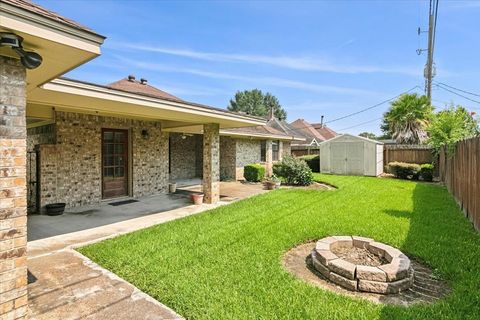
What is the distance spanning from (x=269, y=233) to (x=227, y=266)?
5.94 ft

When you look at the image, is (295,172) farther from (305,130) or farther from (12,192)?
(305,130)

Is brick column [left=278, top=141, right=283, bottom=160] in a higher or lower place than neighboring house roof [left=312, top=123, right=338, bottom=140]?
lower

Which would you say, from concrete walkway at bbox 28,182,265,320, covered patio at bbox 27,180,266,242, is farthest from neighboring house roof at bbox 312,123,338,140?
concrete walkway at bbox 28,182,265,320

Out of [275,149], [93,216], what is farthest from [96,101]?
[275,149]

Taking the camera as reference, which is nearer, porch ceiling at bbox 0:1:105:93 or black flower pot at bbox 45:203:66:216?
porch ceiling at bbox 0:1:105:93

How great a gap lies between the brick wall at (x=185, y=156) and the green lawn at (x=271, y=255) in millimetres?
8087

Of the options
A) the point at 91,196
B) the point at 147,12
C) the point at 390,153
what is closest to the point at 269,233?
the point at 91,196

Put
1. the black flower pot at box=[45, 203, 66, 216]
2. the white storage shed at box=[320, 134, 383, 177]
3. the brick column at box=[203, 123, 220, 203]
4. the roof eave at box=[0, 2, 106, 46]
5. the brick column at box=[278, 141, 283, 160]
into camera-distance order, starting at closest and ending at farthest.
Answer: the roof eave at box=[0, 2, 106, 46]
the black flower pot at box=[45, 203, 66, 216]
the brick column at box=[203, 123, 220, 203]
the white storage shed at box=[320, 134, 383, 177]
the brick column at box=[278, 141, 283, 160]

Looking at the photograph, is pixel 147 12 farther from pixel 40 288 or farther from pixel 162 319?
pixel 162 319

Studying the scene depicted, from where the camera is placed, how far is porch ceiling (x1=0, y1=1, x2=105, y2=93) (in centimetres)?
226

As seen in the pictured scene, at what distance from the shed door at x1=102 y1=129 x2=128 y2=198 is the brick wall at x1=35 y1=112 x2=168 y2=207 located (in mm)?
238

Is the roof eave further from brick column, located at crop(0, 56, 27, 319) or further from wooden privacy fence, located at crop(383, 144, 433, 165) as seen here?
wooden privacy fence, located at crop(383, 144, 433, 165)

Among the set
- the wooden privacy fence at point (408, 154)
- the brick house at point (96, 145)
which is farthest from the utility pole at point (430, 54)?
the brick house at point (96, 145)

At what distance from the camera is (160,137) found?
35.2 ft
